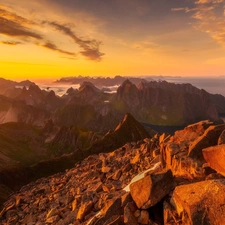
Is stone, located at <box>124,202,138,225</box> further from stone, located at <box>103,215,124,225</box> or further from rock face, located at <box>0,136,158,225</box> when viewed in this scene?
stone, located at <box>103,215,124,225</box>

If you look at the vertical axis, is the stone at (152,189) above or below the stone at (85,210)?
above

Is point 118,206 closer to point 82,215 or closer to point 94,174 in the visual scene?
point 82,215

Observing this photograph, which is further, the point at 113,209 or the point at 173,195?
the point at 113,209

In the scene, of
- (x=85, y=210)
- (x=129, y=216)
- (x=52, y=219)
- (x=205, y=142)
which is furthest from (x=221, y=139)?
(x=52, y=219)

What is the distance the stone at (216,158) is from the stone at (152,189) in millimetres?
4523

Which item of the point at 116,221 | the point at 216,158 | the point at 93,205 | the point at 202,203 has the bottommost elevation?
the point at 93,205

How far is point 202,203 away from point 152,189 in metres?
4.66

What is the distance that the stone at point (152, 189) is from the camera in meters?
18.4

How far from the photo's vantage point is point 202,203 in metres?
14.8

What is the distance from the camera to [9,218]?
147ft

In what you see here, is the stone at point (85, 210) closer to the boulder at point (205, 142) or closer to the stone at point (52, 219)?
the stone at point (52, 219)

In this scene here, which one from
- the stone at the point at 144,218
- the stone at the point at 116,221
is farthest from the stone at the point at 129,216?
the stone at the point at 116,221

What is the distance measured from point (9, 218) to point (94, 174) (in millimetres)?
18968

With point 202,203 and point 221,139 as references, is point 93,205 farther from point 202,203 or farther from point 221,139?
point 221,139
